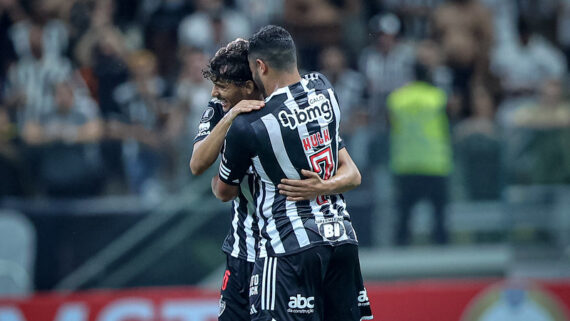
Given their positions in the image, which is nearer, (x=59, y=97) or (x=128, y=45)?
(x=59, y=97)

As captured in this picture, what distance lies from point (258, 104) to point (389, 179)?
476cm

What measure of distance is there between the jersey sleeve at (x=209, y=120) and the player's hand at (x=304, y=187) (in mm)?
621

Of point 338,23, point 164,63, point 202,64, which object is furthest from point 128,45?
point 338,23

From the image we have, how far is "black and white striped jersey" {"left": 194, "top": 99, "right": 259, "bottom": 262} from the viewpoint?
5.12 meters

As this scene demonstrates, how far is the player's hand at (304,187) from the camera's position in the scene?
4777mm

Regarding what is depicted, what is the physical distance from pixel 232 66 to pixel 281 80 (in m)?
0.33

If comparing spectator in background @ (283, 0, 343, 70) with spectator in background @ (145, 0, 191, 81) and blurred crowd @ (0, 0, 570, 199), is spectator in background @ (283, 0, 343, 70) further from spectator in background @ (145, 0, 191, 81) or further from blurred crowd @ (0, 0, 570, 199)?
spectator in background @ (145, 0, 191, 81)

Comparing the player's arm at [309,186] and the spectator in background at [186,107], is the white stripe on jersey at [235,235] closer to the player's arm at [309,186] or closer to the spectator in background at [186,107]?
the player's arm at [309,186]

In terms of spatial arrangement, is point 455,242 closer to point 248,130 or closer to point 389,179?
point 389,179

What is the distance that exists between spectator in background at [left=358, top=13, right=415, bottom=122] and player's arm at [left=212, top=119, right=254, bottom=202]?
5.63m

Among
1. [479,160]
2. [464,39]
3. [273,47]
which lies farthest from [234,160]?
[464,39]

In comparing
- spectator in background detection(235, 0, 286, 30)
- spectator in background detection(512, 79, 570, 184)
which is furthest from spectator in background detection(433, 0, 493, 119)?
spectator in background detection(235, 0, 286, 30)

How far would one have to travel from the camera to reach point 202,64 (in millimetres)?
10477

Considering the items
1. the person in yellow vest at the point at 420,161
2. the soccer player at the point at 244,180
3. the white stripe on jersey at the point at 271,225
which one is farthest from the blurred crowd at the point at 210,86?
the white stripe on jersey at the point at 271,225
